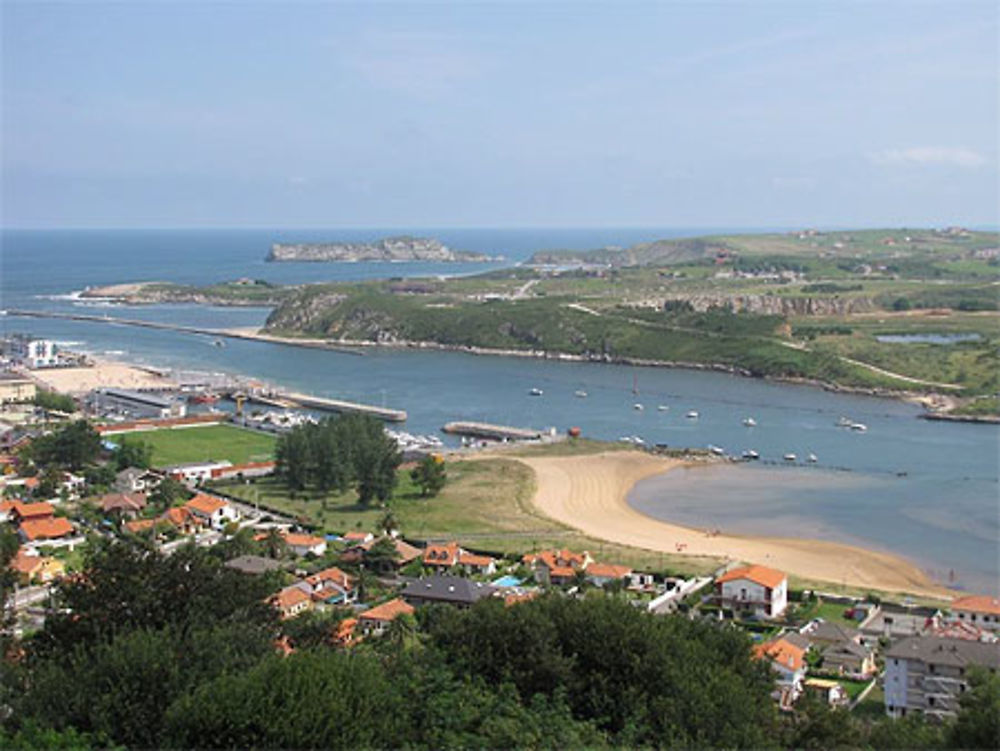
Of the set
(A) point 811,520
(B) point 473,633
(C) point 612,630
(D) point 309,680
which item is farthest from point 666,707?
(A) point 811,520

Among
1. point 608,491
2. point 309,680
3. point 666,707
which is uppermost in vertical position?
point 309,680

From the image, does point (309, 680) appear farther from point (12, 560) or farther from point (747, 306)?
point (747, 306)

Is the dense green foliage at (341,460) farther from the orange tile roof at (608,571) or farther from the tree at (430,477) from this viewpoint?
the orange tile roof at (608,571)

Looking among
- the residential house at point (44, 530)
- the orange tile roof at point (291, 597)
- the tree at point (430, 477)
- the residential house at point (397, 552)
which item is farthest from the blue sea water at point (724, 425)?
the residential house at point (44, 530)

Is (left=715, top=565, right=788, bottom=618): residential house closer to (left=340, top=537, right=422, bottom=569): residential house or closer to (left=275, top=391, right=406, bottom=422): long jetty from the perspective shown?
(left=340, top=537, right=422, bottom=569): residential house

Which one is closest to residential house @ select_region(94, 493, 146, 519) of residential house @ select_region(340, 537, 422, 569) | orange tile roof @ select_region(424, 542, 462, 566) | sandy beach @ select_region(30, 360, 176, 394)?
residential house @ select_region(340, 537, 422, 569)
